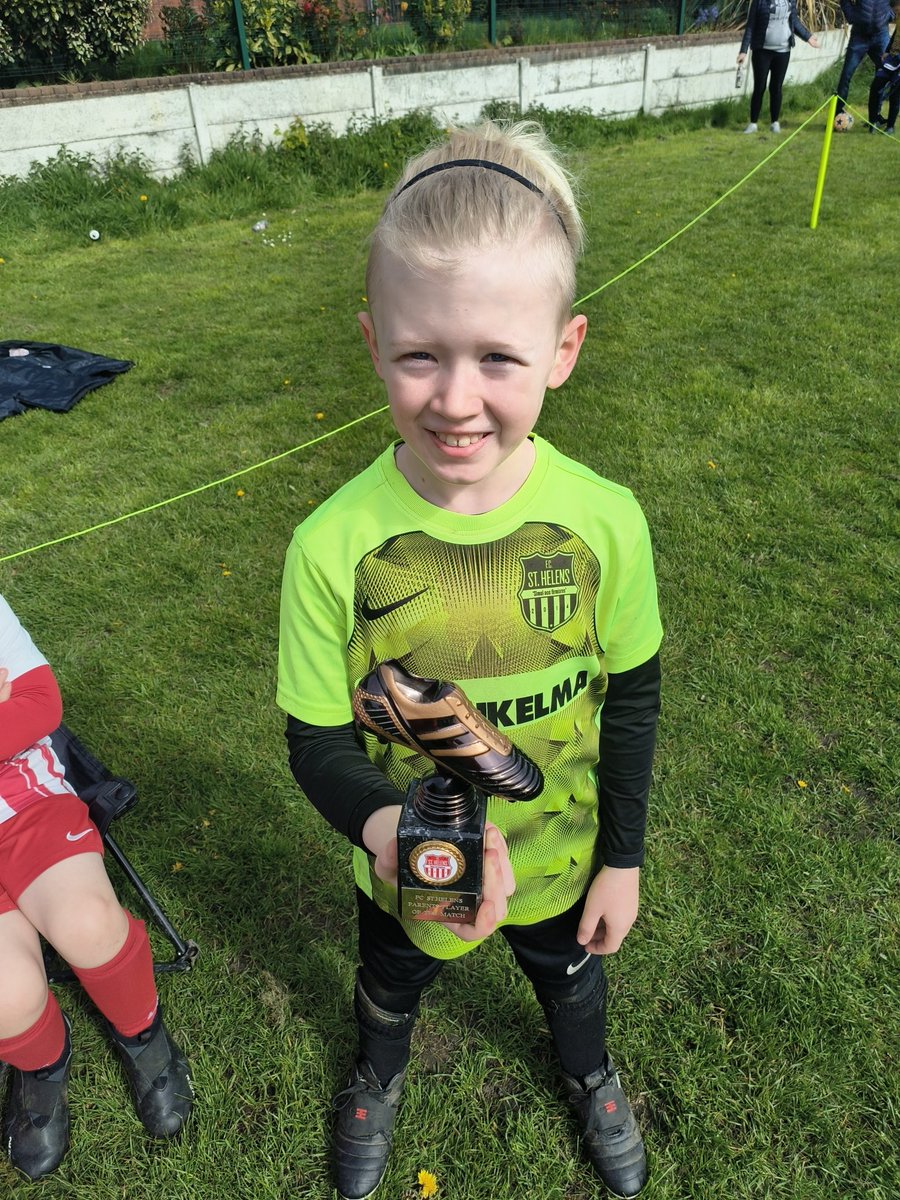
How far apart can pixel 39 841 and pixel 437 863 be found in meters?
1.35

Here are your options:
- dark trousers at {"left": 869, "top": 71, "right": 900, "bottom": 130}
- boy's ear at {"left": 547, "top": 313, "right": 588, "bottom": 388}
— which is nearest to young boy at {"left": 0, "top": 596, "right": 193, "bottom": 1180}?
boy's ear at {"left": 547, "top": 313, "right": 588, "bottom": 388}

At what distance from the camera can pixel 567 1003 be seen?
1.86 metres

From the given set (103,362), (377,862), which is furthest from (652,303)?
(377,862)

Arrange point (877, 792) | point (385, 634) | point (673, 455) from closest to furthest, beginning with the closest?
point (385, 634) < point (877, 792) < point (673, 455)

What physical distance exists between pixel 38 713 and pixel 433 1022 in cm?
134

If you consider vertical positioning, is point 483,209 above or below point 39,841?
above

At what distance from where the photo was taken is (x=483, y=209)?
1.16 m

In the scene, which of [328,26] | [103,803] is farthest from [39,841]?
[328,26]

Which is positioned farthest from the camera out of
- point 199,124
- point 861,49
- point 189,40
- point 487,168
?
point 861,49

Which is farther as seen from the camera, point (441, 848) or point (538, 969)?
point (538, 969)

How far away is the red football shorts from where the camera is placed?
1.99 meters

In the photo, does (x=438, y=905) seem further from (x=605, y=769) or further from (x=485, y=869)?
(x=605, y=769)

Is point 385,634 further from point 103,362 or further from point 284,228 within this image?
point 284,228

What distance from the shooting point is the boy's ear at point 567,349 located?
4.36 ft
